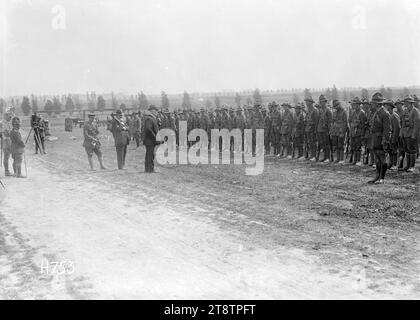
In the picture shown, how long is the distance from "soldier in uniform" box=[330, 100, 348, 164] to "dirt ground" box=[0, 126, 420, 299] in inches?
92.5

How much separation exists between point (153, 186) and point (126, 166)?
477 centimetres

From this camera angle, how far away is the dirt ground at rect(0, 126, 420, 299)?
4.91 m

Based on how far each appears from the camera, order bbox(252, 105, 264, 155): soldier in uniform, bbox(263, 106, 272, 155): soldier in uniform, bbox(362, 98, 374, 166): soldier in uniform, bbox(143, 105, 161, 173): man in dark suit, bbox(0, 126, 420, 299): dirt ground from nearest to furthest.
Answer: bbox(0, 126, 420, 299): dirt ground → bbox(362, 98, 374, 166): soldier in uniform → bbox(143, 105, 161, 173): man in dark suit → bbox(263, 106, 272, 155): soldier in uniform → bbox(252, 105, 264, 155): soldier in uniform

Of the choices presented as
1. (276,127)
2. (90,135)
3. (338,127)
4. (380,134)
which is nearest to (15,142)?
(90,135)

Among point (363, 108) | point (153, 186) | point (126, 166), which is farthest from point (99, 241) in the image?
point (363, 108)

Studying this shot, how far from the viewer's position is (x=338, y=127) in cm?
1414

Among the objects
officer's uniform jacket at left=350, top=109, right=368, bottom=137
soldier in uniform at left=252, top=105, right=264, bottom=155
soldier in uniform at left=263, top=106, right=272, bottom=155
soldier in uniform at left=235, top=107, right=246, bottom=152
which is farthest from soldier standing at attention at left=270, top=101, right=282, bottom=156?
officer's uniform jacket at left=350, top=109, right=368, bottom=137

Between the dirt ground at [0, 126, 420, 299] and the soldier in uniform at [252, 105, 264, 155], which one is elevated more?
the soldier in uniform at [252, 105, 264, 155]

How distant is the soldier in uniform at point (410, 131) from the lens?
38.8ft

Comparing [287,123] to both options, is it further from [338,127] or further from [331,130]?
[338,127]

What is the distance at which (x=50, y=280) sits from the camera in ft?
17.2

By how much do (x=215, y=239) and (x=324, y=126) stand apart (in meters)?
9.18

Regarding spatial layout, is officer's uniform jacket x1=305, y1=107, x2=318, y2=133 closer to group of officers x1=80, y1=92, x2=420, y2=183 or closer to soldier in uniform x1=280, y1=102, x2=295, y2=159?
group of officers x1=80, y1=92, x2=420, y2=183
